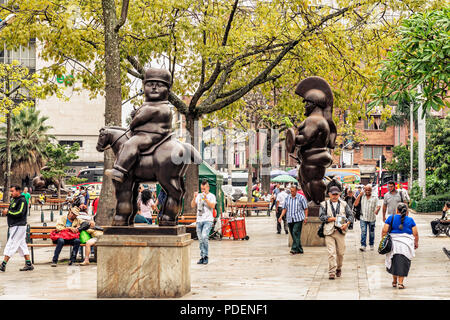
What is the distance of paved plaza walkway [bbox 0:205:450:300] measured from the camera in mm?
10203

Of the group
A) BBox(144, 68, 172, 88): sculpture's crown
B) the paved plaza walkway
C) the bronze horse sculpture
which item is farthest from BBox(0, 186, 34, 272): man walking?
BBox(144, 68, 172, 88): sculpture's crown

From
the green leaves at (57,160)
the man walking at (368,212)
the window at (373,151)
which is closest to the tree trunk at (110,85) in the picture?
the man walking at (368,212)

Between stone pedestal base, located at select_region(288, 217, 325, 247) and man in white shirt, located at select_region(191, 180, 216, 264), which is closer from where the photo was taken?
man in white shirt, located at select_region(191, 180, 216, 264)

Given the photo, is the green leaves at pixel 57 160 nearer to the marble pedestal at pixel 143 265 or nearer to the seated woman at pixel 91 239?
the seated woman at pixel 91 239

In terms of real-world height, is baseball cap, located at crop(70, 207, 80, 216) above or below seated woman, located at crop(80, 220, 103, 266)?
above

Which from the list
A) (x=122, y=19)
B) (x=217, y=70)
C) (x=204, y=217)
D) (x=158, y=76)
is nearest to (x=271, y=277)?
(x=204, y=217)

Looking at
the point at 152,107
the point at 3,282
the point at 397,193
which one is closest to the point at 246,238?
the point at 397,193

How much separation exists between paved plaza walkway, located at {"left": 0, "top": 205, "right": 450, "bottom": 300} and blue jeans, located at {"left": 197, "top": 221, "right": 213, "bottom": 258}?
0.39m

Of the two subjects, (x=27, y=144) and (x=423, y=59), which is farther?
(x=27, y=144)

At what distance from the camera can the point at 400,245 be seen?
1081 cm

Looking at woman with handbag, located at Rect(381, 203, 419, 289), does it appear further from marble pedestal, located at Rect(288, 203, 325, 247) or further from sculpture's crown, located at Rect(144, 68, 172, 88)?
marble pedestal, located at Rect(288, 203, 325, 247)

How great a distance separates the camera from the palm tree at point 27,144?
49.3 m

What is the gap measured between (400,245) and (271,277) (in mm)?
2576

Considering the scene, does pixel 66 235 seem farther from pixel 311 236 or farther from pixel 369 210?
pixel 369 210
